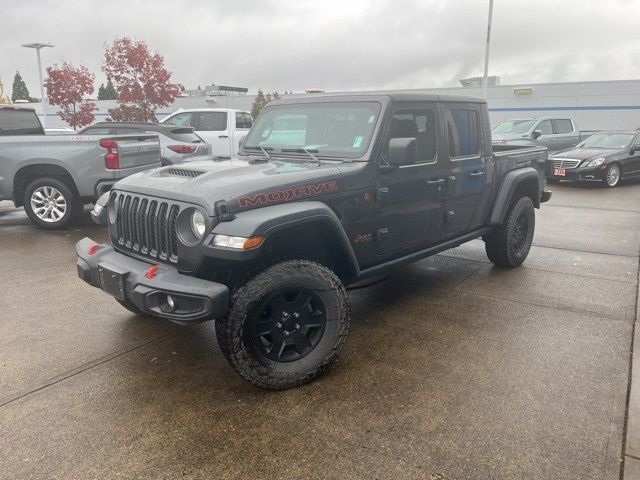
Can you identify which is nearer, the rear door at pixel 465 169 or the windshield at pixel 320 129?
the windshield at pixel 320 129

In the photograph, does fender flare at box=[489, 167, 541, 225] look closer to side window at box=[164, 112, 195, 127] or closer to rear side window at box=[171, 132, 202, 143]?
rear side window at box=[171, 132, 202, 143]

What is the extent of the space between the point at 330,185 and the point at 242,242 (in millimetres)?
868

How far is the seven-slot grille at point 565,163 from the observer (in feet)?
42.0

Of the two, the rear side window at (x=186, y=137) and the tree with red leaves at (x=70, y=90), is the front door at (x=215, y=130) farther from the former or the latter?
the tree with red leaves at (x=70, y=90)

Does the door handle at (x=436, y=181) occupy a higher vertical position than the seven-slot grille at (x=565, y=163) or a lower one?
higher

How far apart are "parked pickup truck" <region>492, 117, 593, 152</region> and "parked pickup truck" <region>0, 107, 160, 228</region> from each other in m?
12.0

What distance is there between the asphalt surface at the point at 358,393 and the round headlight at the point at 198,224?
3.37 feet

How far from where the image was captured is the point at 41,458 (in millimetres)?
2643

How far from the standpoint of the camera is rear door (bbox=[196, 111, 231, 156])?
13125mm

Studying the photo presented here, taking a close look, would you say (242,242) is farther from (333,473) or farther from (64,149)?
(64,149)

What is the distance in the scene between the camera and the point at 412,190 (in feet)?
13.6

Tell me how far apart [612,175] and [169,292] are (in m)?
13.1

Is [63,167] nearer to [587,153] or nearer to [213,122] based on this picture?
[213,122]

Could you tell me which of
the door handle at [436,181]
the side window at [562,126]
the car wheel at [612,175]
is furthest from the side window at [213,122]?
the side window at [562,126]
